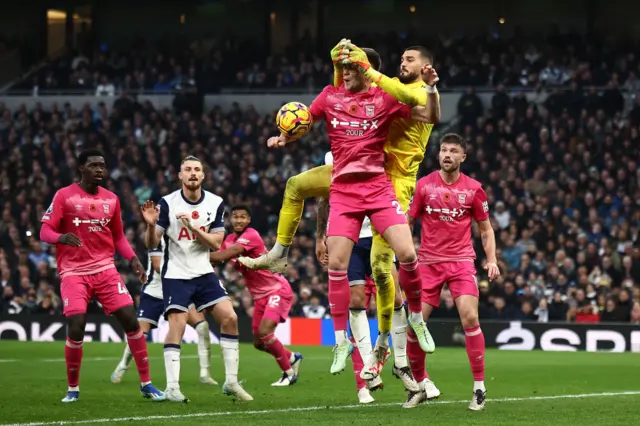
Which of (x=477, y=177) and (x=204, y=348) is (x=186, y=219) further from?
(x=477, y=177)

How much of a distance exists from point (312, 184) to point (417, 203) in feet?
4.28

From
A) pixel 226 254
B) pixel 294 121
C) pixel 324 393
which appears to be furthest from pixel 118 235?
pixel 294 121

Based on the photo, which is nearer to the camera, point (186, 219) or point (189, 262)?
point (186, 219)

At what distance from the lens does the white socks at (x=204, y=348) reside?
15500 mm

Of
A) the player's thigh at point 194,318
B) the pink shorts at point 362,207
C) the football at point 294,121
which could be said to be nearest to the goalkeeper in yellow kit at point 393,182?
the pink shorts at point 362,207

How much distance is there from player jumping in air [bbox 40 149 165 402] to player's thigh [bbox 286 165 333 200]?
208 cm

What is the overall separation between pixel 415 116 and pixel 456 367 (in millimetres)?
7885

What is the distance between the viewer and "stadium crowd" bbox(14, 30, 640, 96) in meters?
30.9

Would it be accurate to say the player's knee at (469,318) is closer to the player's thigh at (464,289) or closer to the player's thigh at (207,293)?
the player's thigh at (464,289)

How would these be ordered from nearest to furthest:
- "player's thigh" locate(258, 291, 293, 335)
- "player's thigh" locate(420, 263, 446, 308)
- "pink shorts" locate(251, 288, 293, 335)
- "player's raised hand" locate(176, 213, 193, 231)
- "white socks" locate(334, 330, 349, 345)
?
"white socks" locate(334, 330, 349, 345) → "player's thigh" locate(420, 263, 446, 308) → "player's raised hand" locate(176, 213, 193, 231) → "player's thigh" locate(258, 291, 293, 335) → "pink shorts" locate(251, 288, 293, 335)

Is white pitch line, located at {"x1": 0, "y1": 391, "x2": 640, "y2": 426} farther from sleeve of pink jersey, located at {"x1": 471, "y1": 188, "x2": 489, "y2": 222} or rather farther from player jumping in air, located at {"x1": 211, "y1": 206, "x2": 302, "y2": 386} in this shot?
player jumping in air, located at {"x1": 211, "y1": 206, "x2": 302, "y2": 386}

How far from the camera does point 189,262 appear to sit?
1295cm

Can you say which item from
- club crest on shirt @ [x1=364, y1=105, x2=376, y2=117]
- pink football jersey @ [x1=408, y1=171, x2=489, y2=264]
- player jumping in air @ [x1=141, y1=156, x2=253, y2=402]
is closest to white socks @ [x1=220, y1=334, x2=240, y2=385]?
player jumping in air @ [x1=141, y1=156, x2=253, y2=402]

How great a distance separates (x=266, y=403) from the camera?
12.5m
